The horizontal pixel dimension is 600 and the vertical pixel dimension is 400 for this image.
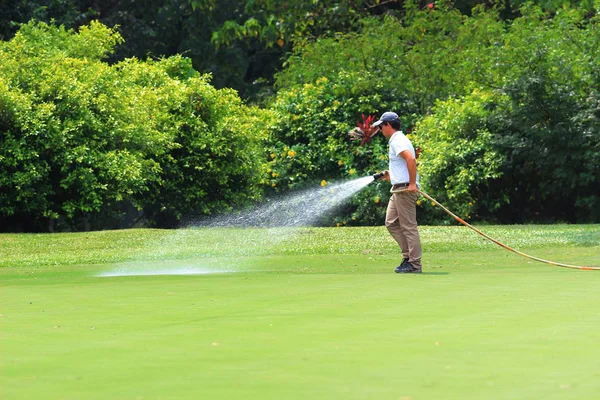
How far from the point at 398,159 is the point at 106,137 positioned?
12.5 m

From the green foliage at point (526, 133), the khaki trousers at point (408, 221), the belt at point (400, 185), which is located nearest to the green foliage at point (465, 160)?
the green foliage at point (526, 133)

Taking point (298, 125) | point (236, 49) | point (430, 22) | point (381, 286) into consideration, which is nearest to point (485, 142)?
point (298, 125)

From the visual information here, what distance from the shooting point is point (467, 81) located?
92.0 ft

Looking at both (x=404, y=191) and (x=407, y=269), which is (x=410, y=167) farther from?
(x=407, y=269)

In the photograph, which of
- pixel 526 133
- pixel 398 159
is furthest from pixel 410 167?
pixel 526 133

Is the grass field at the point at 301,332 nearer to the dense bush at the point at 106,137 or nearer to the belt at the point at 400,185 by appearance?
the belt at the point at 400,185


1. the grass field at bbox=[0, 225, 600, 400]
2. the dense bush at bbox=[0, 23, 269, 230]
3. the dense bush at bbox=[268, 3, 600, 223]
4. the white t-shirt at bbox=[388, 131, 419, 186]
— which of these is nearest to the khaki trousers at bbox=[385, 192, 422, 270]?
the white t-shirt at bbox=[388, 131, 419, 186]

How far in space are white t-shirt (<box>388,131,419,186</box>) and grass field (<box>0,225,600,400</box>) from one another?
1191 mm

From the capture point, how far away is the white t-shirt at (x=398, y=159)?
12836mm

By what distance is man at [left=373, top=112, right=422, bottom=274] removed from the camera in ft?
42.1

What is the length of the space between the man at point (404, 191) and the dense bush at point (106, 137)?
10968 millimetres

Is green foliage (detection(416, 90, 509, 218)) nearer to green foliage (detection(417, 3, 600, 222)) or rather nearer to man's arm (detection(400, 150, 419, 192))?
green foliage (detection(417, 3, 600, 222))

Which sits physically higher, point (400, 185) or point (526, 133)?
point (526, 133)

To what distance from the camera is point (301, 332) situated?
7234mm
